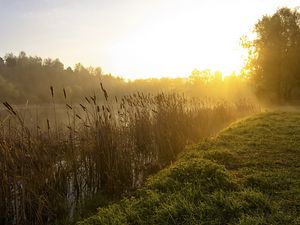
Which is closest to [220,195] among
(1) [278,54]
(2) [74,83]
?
(1) [278,54]

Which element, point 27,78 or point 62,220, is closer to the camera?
point 62,220

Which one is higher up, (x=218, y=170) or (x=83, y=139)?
(x=83, y=139)

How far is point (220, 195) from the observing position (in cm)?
551

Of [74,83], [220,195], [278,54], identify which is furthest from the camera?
[74,83]

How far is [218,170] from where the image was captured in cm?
655

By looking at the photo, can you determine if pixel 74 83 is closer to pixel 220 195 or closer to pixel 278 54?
pixel 278 54

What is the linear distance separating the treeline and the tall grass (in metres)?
24.4

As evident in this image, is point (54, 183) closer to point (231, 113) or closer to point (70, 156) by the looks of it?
point (70, 156)

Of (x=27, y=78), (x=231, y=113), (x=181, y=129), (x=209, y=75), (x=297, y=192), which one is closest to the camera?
(x=297, y=192)

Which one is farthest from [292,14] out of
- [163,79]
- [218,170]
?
[218,170]

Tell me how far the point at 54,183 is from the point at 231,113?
662 inches

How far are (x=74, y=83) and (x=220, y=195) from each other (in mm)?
42817

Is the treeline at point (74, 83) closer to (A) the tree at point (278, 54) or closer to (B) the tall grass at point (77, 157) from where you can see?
(A) the tree at point (278, 54)

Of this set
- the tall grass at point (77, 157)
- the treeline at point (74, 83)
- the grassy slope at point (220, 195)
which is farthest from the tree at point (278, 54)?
the grassy slope at point (220, 195)
